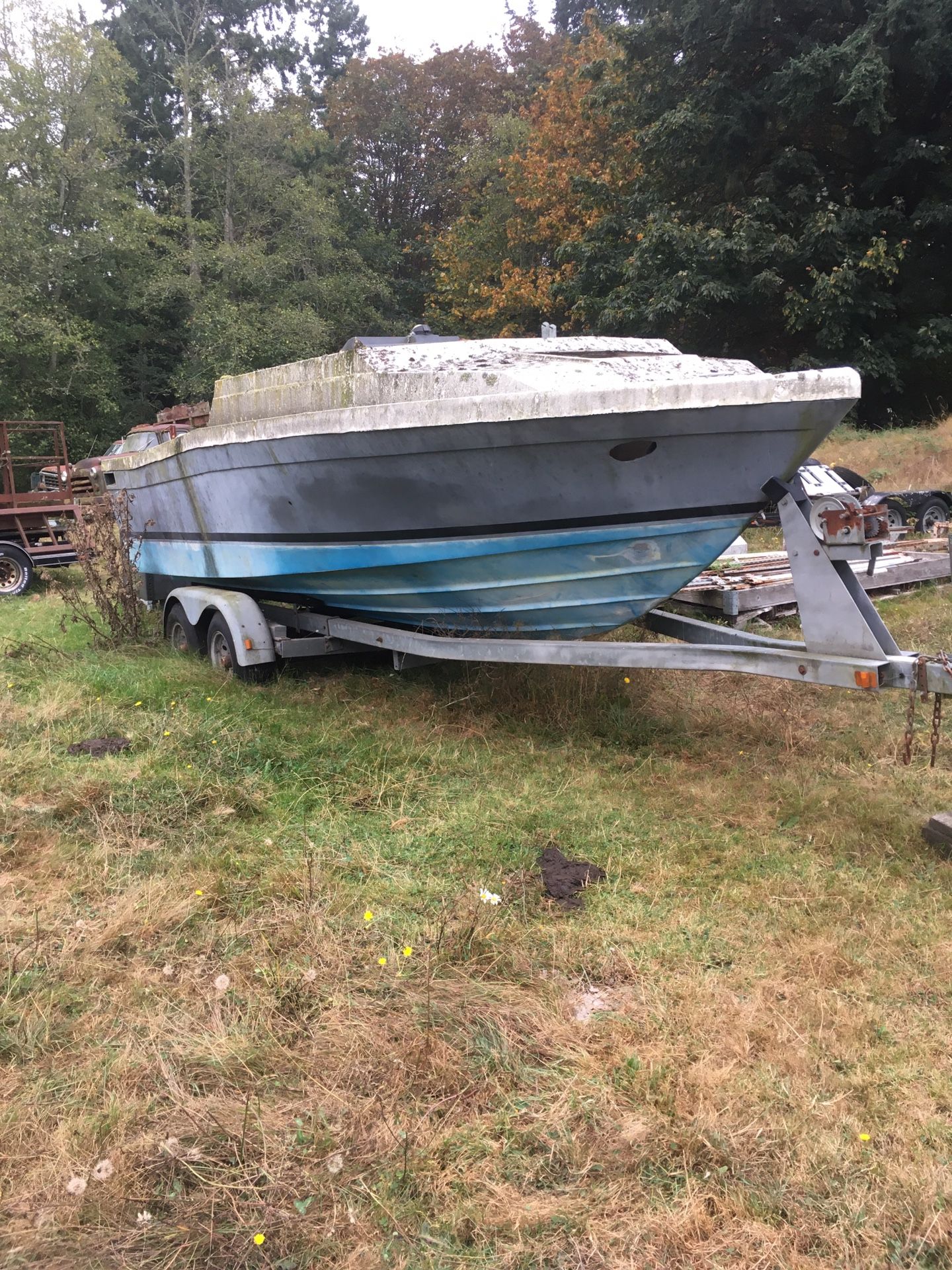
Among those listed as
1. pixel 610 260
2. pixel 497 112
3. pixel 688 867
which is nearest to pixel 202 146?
pixel 497 112

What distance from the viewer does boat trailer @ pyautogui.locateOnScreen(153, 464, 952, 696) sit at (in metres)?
3.31

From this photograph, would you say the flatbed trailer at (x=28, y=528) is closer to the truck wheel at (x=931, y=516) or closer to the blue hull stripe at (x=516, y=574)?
the blue hull stripe at (x=516, y=574)

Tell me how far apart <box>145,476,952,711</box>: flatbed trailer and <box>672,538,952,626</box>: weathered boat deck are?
997 millimetres

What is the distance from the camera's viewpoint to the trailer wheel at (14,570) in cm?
1050

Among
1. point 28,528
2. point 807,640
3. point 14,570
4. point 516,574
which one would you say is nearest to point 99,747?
point 516,574

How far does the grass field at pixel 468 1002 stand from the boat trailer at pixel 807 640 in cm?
52

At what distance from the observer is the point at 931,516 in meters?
9.44

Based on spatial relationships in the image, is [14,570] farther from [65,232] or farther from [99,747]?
[65,232]

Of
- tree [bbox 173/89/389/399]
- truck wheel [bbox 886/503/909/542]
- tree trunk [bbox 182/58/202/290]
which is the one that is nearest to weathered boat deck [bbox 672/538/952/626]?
truck wheel [bbox 886/503/909/542]

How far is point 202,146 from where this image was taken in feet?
83.9

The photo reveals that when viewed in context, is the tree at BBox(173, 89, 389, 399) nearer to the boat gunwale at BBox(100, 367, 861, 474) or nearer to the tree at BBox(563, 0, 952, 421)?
the tree at BBox(563, 0, 952, 421)

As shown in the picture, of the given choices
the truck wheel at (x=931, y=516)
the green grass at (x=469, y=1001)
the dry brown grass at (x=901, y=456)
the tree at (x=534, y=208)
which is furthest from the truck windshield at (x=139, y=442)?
the tree at (x=534, y=208)

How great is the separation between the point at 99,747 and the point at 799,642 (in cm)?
322

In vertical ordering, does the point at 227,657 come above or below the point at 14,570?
below
